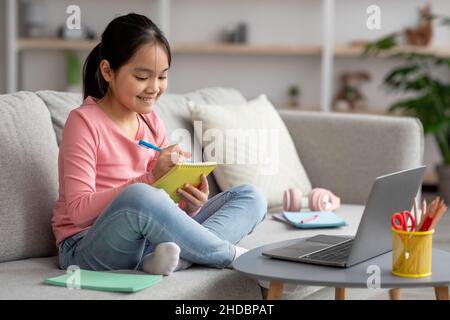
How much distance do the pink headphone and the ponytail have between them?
0.76 m

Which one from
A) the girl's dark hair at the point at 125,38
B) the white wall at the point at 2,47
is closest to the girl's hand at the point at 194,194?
the girl's dark hair at the point at 125,38

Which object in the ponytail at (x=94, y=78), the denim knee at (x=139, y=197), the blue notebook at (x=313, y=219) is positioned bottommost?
the blue notebook at (x=313, y=219)

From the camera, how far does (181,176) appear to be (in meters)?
1.76

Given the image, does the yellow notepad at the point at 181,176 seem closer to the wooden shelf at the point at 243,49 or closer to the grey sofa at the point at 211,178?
the grey sofa at the point at 211,178

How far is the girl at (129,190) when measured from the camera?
1.68m

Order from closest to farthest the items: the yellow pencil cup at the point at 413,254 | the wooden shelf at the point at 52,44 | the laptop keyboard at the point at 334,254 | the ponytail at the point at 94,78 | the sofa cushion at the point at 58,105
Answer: the yellow pencil cup at the point at 413,254 < the laptop keyboard at the point at 334,254 < the ponytail at the point at 94,78 < the sofa cushion at the point at 58,105 < the wooden shelf at the point at 52,44

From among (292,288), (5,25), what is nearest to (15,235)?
(292,288)

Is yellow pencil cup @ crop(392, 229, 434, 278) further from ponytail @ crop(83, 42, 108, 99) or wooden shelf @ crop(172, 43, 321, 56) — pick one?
wooden shelf @ crop(172, 43, 321, 56)

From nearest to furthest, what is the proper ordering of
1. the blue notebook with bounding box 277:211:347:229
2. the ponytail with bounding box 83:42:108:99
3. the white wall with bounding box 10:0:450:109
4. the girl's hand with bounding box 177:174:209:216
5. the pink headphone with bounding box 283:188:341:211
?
the girl's hand with bounding box 177:174:209:216, the ponytail with bounding box 83:42:108:99, the blue notebook with bounding box 277:211:347:229, the pink headphone with bounding box 283:188:341:211, the white wall with bounding box 10:0:450:109

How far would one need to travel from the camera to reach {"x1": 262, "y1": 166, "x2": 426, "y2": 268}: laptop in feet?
5.17

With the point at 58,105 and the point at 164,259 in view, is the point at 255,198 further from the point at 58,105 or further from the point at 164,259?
the point at 58,105

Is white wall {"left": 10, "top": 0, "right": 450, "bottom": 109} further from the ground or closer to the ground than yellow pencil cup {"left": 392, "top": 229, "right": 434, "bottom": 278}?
further from the ground

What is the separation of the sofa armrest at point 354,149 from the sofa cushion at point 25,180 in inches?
41.1

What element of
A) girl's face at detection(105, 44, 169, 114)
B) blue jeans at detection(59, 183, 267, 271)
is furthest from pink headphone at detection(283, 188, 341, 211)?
girl's face at detection(105, 44, 169, 114)
